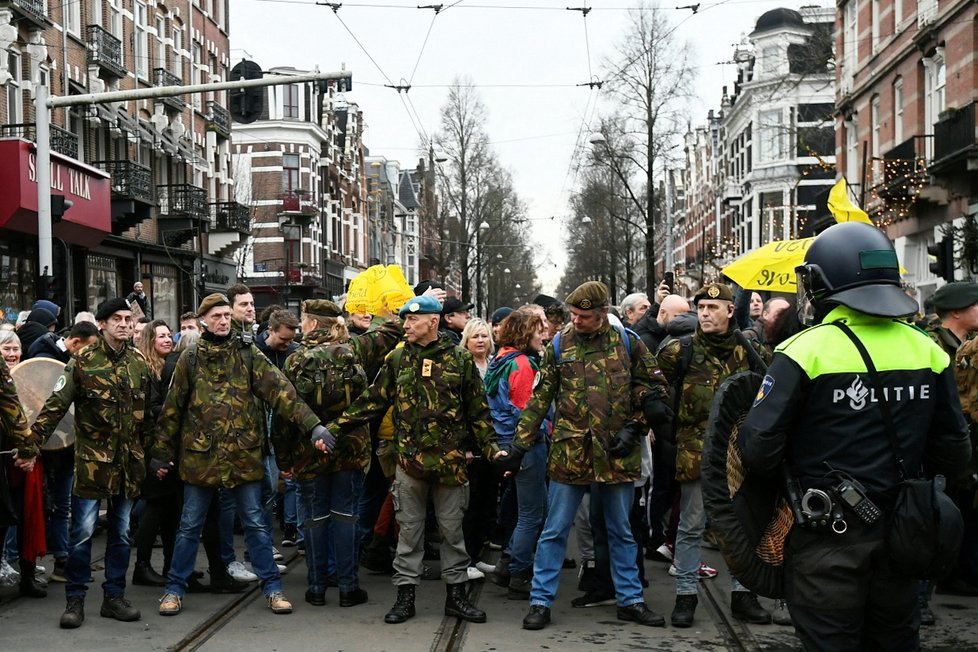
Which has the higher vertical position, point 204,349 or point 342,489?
point 204,349

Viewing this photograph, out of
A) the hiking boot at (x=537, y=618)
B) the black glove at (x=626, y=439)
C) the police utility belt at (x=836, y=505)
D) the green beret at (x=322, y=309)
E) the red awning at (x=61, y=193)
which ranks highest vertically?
the red awning at (x=61, y=193)

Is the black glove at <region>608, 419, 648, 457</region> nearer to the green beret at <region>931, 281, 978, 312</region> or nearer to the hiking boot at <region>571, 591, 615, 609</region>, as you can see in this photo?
the hiking boot at <region>571, 591, 615, 609</region>

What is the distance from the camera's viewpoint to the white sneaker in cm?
752

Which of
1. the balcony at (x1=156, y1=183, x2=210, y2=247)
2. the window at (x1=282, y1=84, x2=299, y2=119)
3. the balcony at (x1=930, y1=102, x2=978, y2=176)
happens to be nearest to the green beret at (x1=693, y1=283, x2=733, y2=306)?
the balcony at (x1=930, y1=102, x2=978, y2=176)

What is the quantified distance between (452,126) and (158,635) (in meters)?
48.2

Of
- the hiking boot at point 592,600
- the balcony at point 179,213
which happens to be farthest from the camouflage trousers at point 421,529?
the balcony at point 179,213

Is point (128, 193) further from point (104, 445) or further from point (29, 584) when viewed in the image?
point (104, 445)

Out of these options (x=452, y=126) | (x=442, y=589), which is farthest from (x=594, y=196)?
(x=442, y=589)

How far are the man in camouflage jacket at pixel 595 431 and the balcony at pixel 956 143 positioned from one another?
15367 mm

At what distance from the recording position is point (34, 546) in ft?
23.1

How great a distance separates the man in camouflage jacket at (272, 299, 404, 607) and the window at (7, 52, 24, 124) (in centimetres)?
1701

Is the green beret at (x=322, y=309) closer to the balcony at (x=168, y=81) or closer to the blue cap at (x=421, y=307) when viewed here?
the blue cap at (x=421, y=307)

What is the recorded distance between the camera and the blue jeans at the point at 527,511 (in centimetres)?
721

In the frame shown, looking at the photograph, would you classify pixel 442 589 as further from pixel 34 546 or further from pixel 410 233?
pixel 410 233
